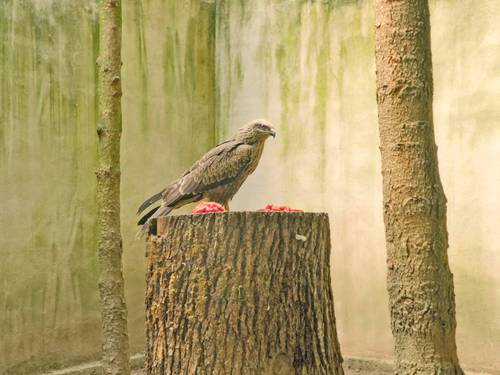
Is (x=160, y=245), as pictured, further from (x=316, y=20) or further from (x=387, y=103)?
(x=316, y=20)


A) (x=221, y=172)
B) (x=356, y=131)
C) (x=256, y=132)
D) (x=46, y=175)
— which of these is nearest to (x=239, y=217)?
(x=221, y=172)

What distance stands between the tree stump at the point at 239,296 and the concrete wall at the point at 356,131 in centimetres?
244

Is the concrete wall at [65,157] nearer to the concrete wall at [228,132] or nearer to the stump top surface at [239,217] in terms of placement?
the concrete wall at [228,132]

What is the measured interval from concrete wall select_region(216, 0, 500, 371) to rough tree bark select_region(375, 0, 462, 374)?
168cm

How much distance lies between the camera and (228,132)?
6191 millimetres

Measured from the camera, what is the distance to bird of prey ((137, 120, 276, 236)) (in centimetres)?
435

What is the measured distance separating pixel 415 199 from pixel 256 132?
1.63 meters

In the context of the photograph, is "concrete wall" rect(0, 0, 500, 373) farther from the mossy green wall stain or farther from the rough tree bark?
the rough tree bark

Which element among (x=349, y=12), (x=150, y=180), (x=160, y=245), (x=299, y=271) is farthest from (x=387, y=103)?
(x=150, y=180)

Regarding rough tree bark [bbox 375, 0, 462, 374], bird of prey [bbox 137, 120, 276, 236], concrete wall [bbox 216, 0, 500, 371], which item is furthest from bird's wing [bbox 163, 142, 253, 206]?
rough tree bark [bbox 375, 0, 462, 374]

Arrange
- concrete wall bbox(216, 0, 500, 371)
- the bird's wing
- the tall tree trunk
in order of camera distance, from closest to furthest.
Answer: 1. the tall tree trunk
2. the bird's wing
3. concrete wall bbox(216, 0, 500, 371)

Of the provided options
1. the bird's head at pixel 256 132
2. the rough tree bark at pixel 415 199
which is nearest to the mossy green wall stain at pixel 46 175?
the bird's head at pixel 256 132

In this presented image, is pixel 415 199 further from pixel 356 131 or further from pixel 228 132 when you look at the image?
pixel 228 132

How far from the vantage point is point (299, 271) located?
2.55 meters
